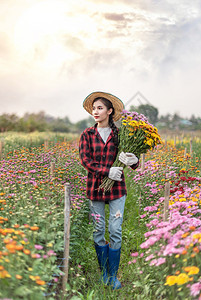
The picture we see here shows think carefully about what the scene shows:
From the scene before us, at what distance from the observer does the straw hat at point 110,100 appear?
3252mm

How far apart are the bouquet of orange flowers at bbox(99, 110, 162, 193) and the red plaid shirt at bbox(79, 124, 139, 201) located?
70 millimetres

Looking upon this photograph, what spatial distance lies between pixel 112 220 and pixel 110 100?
1317mm

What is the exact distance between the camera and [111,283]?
310 cm

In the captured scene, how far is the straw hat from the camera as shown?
3.25 metres

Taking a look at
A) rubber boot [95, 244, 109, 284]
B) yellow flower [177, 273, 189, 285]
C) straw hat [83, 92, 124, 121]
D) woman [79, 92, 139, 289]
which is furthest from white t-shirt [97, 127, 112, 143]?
yellow flower [177, 273, 189, 285]

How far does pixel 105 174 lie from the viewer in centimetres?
301

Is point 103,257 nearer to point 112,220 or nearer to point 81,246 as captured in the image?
point 81,246

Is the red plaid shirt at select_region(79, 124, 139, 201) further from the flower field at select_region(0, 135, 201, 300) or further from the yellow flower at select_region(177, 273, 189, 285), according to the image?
the yellow flower at select_region(177, 273, 189, 285)

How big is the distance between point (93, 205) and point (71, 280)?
2.54ft

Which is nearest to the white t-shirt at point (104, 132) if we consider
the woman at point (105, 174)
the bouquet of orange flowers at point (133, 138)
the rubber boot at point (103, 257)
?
the woman at point (105, 174)

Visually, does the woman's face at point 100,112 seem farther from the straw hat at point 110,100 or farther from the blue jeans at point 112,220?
the blue jeans at point 112,220

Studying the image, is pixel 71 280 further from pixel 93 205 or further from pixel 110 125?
pixel 110 125

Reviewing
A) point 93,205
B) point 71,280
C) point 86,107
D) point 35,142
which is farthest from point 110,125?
point 35,142

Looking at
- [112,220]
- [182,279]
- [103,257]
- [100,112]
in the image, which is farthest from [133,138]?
[182,279]
